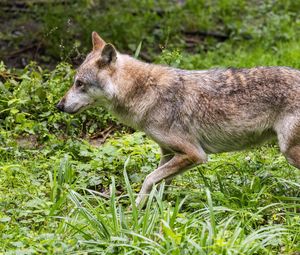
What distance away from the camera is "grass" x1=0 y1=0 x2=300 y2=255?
6.61 meters

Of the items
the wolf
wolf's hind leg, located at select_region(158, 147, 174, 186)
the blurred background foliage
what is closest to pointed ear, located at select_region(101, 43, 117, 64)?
the wolf

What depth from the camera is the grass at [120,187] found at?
6.61 metres

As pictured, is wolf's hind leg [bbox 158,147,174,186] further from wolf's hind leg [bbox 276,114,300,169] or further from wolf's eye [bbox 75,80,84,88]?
wolf's hind leg [bbox 276,114,300,169]

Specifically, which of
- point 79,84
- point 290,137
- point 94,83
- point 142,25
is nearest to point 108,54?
point 94,83

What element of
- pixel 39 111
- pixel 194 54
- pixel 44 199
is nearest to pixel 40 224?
pixel 44 199

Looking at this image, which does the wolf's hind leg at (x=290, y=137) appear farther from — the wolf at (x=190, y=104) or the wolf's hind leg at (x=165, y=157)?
the wolf's hind leg at (x=165, y=157)

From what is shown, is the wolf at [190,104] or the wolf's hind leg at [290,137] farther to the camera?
the wolf at [190,104]

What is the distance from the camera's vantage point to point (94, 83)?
333 inches

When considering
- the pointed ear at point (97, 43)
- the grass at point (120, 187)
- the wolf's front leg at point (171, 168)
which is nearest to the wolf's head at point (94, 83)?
the pointed ear at point (97, 43)

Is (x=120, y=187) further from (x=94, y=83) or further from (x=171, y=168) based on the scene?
(x=94, y=83)

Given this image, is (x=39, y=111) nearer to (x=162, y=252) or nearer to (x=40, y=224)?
(x=40, y=224)

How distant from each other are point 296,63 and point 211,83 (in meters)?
4.06

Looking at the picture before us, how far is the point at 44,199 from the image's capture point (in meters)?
7.86

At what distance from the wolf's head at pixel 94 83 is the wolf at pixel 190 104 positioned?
1cm
